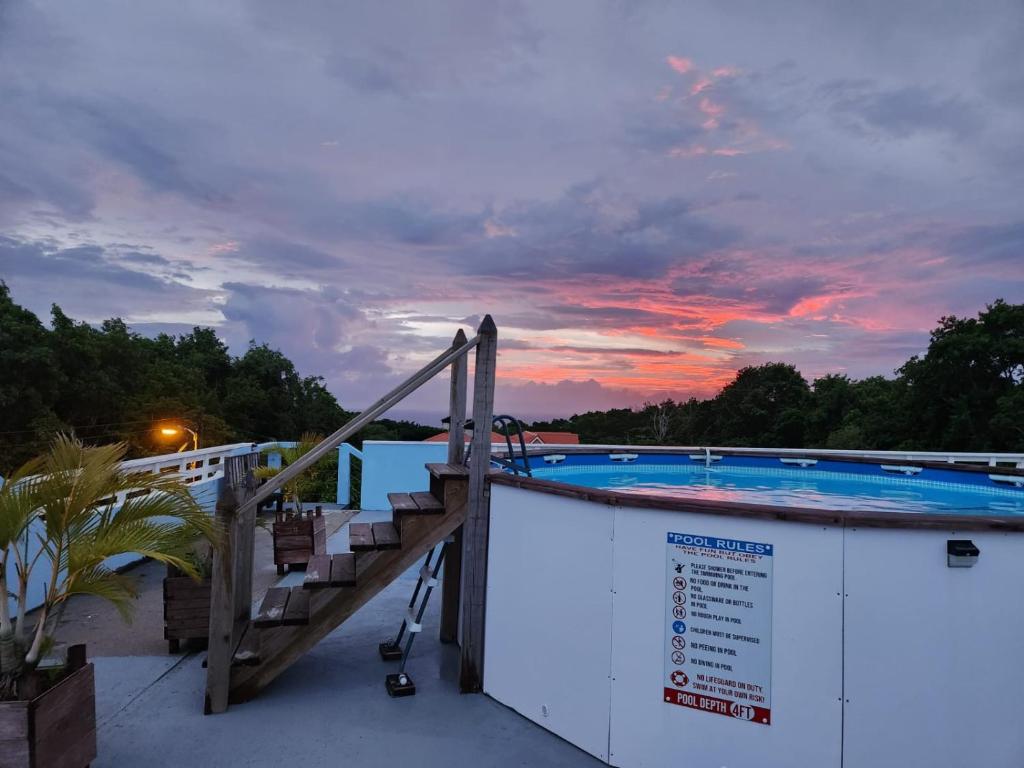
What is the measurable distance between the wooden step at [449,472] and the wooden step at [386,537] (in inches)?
17.6

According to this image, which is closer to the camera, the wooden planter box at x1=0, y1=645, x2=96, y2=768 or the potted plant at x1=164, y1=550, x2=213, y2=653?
the wooden planter box at x1=0, y1=645, x2=96, y2=768

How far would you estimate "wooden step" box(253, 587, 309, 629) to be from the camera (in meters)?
3.78

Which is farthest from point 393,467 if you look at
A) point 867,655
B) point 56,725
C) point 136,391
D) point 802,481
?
point 136,391

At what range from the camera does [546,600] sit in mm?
3549

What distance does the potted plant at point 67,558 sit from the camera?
2.66 metres

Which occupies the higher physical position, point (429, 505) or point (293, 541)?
point (429, 505)

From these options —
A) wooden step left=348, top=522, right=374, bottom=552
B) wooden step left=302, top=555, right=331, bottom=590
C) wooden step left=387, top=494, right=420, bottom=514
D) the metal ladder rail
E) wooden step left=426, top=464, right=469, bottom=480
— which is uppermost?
wooden step left=426, top=464, right=469, bottom=480

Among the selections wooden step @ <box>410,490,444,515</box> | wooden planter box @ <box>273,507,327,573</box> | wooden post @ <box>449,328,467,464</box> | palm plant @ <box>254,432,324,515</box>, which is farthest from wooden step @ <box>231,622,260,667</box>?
palm plant @ <box>254,432,324,515</box>

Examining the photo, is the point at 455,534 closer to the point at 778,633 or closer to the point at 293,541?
the point at 778,633

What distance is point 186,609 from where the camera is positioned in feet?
14.6

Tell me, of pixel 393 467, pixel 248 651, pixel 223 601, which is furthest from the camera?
pixel 393 467

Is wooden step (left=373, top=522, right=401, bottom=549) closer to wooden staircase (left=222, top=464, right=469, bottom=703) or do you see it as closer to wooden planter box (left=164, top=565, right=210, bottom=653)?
wooden staircase (left=222, top=464, right=469, bottom=703)

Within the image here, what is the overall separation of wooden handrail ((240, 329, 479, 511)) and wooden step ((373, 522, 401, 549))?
0.63m

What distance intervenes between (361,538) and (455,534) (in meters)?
0.78
